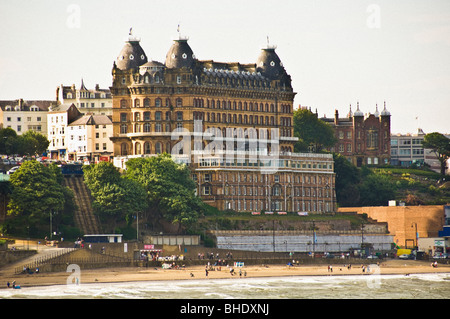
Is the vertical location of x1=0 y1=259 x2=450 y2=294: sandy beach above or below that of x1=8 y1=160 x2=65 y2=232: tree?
below

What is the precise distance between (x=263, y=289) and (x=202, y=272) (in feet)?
52.3

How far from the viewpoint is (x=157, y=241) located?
193875 mm

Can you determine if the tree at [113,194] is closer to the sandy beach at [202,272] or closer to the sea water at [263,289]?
the sandy beach at [202,272]

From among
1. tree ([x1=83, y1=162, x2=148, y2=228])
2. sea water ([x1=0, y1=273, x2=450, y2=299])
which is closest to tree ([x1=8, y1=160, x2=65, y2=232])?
tree ([x1=83, y1=162, x2=148, y2=228])

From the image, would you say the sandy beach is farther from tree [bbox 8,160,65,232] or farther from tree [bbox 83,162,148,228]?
tree [bbox 83,162,148,228]

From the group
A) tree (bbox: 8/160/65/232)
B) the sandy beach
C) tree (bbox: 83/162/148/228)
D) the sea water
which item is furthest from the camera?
tree (bbox: 83/162/148/228)

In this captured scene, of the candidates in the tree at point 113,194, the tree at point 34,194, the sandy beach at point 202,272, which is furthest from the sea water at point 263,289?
the tree at point 113,194

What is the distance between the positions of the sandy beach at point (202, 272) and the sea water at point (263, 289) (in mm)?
2303

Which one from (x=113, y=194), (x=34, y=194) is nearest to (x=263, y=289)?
(x=113, y=194)

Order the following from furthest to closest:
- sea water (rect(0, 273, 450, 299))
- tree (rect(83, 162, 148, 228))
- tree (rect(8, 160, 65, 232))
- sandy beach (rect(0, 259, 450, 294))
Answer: tree (rect(83, 162, 148, 228)) → tree (rect(8, 160, 65, 232)) → sandy beach (rect(0, 259, 450, 294)) → sea water (rect(0, 273, 450, 299))

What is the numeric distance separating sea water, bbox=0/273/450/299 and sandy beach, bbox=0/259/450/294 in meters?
2.30

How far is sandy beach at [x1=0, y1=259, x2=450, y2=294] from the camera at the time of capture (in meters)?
164
